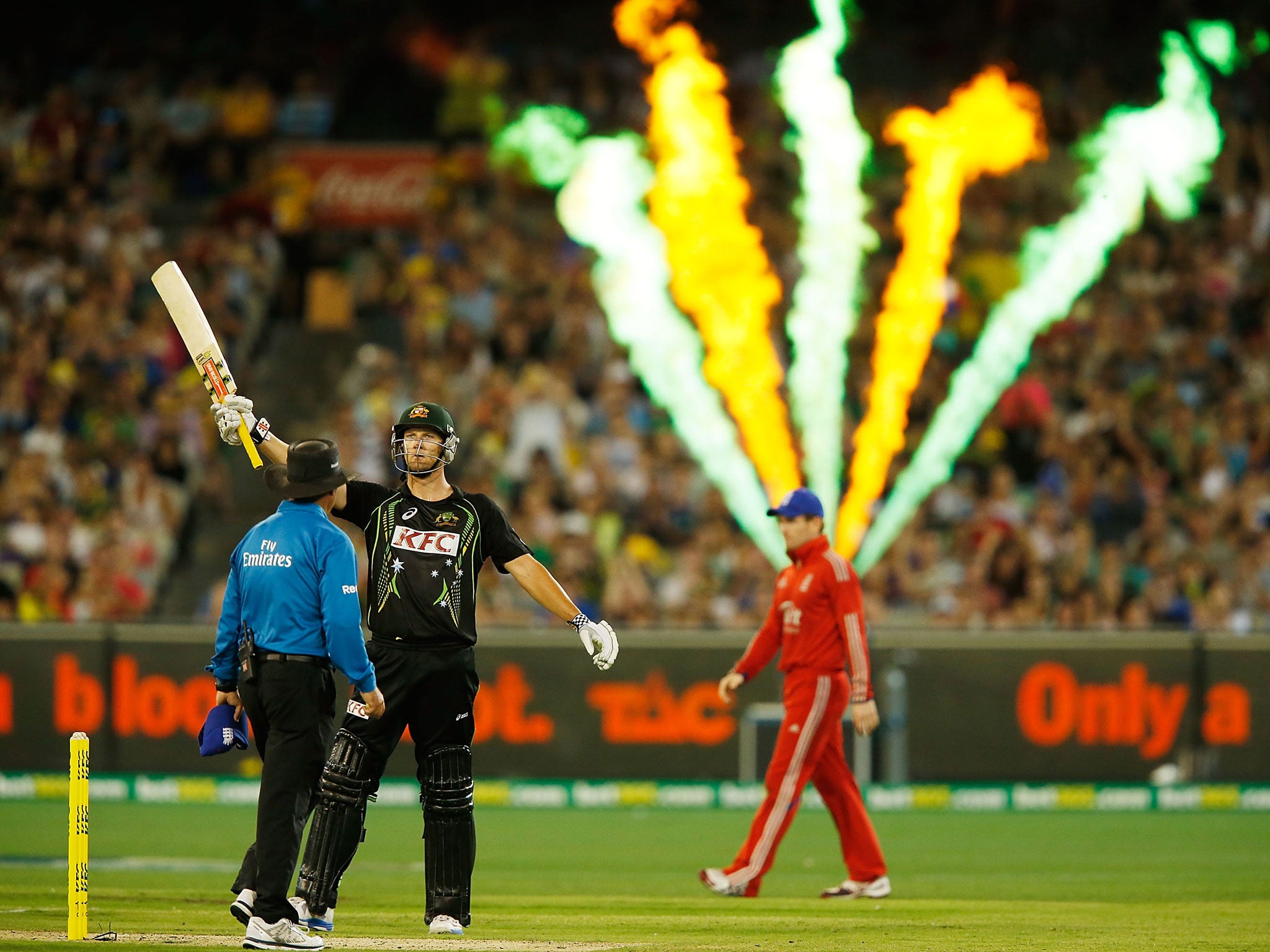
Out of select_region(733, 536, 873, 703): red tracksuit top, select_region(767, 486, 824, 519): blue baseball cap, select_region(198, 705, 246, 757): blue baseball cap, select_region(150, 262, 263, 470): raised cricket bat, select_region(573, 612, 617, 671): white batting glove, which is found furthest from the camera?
select_region(767, 486, 824, 519): blue baseball cap

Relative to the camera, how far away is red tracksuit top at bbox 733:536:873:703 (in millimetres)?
10445

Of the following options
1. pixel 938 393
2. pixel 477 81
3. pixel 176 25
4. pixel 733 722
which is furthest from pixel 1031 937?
pixel 176 25

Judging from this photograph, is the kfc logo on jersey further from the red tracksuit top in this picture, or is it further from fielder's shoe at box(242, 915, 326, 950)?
the red tracksuit top

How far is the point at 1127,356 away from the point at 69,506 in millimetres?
11855

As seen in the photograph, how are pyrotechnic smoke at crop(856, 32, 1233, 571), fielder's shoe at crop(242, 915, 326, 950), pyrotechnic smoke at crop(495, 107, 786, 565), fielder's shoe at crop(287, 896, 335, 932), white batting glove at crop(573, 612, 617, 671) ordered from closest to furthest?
fielder's shoe at crop(242, 915, 326, 950) → fielder's shoe at crop(287, 896, 335, 932) → white batting glove at crop(573, 612, 617, 671) → pyrotechnic smoke at crop(495, 107, 786, 565) → pyrotechnic smoke at crop(856, 32, 1233, 571)

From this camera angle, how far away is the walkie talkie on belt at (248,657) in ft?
26.3

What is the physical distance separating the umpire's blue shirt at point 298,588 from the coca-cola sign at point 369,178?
1706 centimetres

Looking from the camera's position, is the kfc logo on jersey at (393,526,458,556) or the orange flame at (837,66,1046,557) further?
the orange flame at (837,66,1046,557)

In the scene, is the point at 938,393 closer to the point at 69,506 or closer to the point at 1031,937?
the point at 69,506

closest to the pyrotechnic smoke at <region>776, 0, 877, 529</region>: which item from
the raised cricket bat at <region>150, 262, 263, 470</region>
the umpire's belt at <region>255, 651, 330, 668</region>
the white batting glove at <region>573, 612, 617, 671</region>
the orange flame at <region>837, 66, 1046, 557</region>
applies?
the orange flame at <region>837, 66, 1046, 557</region>

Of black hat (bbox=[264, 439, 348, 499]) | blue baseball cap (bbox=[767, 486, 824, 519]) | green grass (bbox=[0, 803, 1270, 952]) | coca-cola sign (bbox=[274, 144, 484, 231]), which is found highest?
coca-cola sign (bbox=[274, 144, 484, 231])

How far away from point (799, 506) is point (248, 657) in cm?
371

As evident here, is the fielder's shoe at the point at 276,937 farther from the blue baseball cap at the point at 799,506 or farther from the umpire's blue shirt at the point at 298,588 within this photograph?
the blue baseball cap at the point at 799,506

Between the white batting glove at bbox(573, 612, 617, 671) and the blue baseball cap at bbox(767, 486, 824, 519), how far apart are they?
7.24 ft
